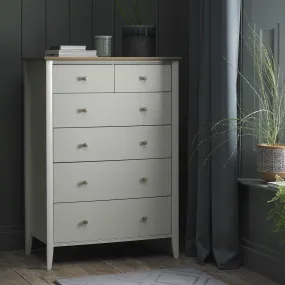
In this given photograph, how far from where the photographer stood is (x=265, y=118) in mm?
3930

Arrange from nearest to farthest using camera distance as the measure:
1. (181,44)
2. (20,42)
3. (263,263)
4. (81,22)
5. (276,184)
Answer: (276,184)
(263,263)
(20,42)
(81,22)
(181,44)

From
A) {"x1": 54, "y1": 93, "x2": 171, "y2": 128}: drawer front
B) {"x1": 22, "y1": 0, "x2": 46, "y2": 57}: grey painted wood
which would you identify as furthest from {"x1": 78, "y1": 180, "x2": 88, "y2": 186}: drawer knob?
{"x1": 22, "y1": 0, "x2": 46, "y2": 57}: grey painted wood

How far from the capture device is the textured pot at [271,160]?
375 cm

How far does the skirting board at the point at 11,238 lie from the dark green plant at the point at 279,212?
1586mm

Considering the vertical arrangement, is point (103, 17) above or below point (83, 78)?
above

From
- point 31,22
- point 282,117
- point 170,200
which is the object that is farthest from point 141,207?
point 31,22

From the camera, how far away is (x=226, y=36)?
13.1 ft

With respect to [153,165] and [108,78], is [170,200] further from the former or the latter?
[108,78]

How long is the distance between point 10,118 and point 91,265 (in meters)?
0.99

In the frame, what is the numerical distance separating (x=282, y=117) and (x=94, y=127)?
990mm

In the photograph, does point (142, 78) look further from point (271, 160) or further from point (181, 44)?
point (271, 160)

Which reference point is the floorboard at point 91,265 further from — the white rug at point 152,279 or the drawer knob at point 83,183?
the drawer knob at point 83,183

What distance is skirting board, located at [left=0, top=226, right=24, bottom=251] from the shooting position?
4.47 meters

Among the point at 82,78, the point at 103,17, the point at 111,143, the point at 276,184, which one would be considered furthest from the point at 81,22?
the point at 276,184
